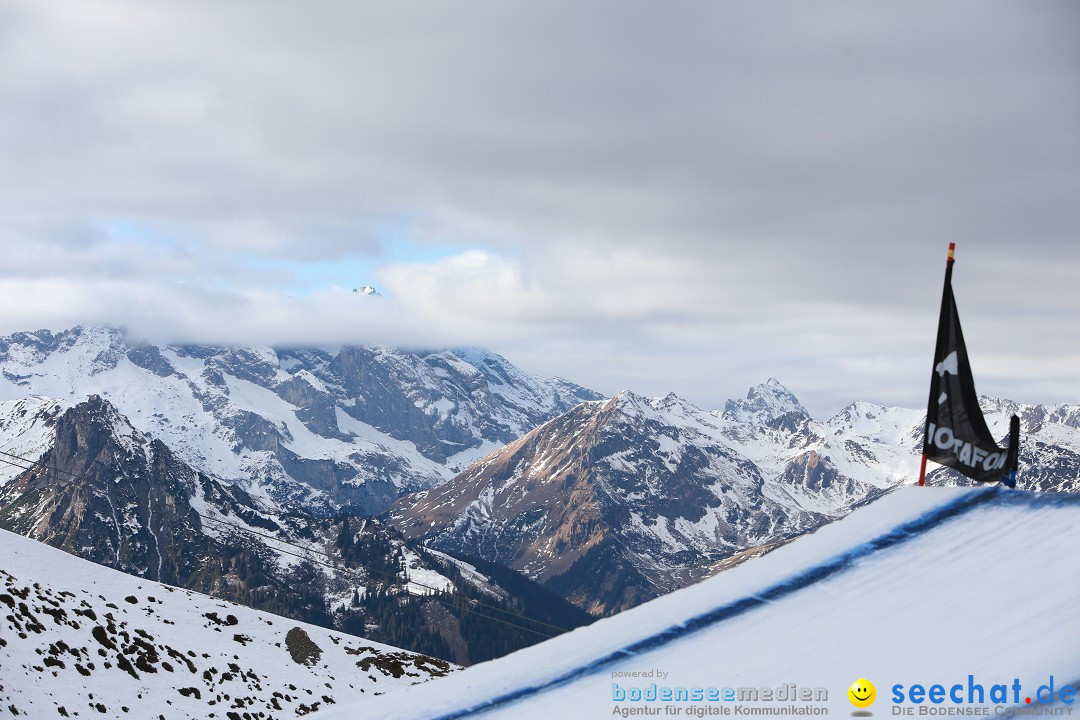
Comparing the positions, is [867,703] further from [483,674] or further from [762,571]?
[483,674]

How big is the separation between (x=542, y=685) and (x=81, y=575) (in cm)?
6770

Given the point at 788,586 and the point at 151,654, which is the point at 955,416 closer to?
the point at 788,586

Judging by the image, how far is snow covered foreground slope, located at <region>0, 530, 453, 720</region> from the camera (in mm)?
47156

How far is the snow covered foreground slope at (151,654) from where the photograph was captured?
155 ft

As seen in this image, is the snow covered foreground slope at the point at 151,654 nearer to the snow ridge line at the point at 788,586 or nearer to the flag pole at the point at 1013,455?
the snow ridge line at the point at 788,586

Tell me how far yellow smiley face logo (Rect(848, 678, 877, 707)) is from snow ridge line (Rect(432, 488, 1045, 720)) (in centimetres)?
149

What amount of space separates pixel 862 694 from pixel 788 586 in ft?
5.42

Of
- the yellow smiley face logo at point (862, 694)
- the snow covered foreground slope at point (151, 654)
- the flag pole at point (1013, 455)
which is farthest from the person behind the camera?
the snow covered foreground slope at point (151, 654)

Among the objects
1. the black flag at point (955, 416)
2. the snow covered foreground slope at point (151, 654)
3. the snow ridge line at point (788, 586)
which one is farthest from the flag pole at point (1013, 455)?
the snow covered foreground slope at point (151, 654)

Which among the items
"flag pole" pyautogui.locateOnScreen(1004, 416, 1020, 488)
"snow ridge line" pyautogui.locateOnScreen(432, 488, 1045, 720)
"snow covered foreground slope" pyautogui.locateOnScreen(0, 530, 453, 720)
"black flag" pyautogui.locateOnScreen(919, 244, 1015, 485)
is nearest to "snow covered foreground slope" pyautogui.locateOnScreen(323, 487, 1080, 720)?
"snow ridge line" pyautogui.locateOnScreen(432, 488, 1045, 720)

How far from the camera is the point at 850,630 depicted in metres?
11.0

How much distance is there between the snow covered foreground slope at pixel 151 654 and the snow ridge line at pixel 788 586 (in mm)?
34565

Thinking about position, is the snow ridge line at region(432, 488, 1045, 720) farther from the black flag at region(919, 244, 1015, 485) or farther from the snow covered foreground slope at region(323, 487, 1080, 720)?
the black flag at region(919, 244, 1015, 485)

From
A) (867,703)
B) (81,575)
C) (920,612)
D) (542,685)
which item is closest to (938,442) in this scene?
(920,612)
